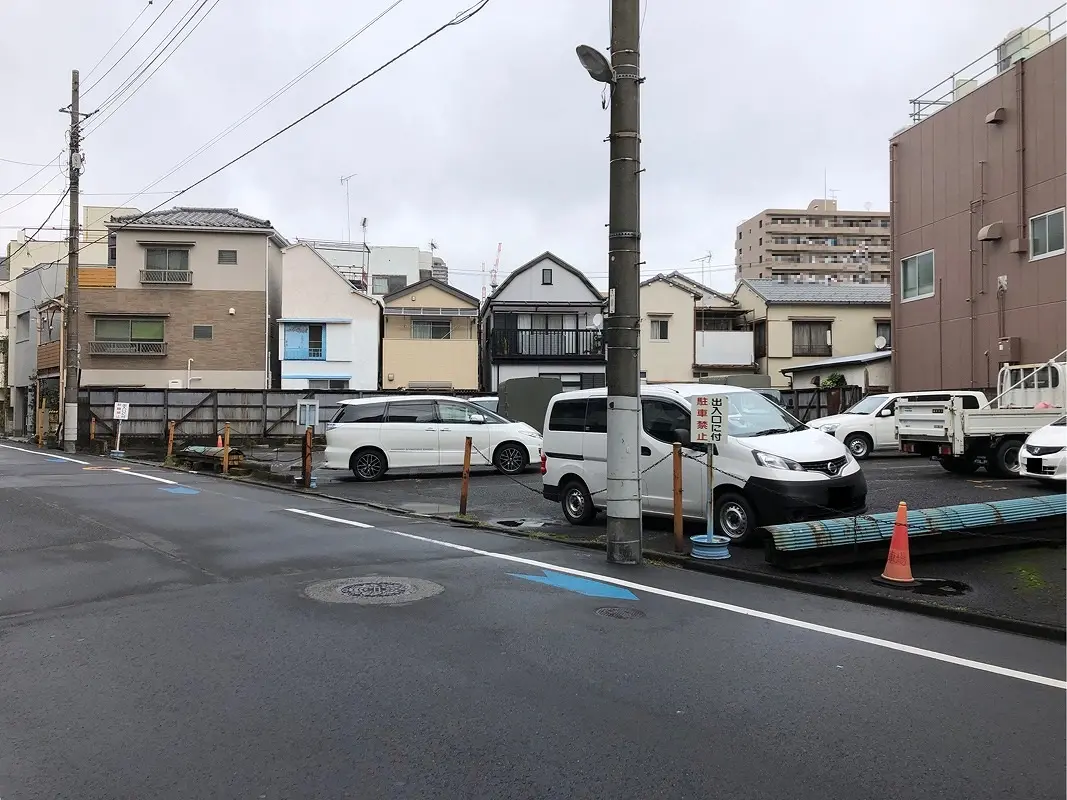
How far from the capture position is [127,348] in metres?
33.9

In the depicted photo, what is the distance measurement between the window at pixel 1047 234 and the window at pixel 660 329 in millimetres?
20500

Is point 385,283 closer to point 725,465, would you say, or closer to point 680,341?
point 680,341

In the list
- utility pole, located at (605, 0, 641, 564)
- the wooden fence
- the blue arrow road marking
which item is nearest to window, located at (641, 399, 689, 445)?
utility pole, located at (605, 0, 641, 564)

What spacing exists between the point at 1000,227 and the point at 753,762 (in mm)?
19982

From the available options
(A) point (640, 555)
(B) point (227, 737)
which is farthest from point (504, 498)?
(B) point (227, 737)

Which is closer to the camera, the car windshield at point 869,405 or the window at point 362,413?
the window at point 362,413

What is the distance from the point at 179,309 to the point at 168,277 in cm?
147

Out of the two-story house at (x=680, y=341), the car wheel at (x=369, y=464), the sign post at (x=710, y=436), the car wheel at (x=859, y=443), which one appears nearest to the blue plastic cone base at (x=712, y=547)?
the sign post at (x=710, y=436)

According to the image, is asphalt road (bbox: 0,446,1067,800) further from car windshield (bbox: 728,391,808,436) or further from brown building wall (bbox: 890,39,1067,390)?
brown building wall (bbox: 890,39,1067,390)

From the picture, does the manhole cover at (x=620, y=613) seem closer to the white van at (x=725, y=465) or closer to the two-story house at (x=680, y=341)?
the white van at (x=725, y=465)

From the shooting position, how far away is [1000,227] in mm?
19484

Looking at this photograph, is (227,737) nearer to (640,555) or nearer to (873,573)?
(640,555)

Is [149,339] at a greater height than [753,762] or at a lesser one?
greater

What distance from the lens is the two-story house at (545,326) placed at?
35.7m
